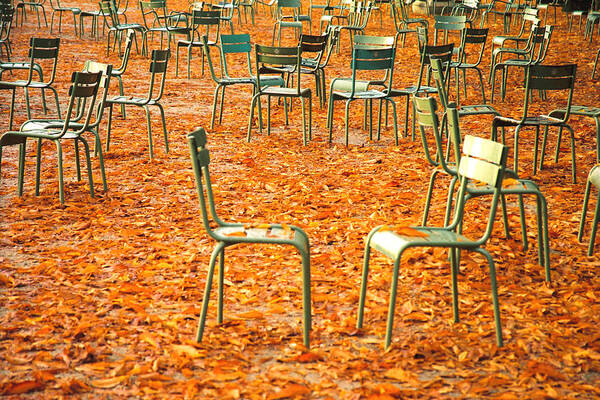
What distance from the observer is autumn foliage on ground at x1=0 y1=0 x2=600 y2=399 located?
312 cm

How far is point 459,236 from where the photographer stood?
347cm

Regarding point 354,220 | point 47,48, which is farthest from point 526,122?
point 47,48

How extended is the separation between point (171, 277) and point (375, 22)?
16726mm

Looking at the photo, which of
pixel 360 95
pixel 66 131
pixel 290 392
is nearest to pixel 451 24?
pixel 360 95

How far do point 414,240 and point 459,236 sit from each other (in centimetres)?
32

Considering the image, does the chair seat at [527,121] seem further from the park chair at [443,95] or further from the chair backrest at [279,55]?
the chair backrest at [279,55]

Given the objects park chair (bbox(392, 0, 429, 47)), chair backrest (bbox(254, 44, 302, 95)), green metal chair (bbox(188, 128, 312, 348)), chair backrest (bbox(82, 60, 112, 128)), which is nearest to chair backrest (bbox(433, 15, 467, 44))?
park chair (bbox(392, 0, 429, 47))

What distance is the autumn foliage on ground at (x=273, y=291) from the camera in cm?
312

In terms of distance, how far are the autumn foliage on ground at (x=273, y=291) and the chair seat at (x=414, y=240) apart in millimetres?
507

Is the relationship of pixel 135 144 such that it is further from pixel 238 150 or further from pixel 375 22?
pixel 375 22

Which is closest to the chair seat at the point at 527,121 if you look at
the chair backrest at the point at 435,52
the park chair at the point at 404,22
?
the chair backrest at the point at 435,52

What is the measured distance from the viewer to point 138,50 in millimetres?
15312

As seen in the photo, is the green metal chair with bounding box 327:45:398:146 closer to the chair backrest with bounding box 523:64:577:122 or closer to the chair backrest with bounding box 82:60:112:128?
the chair backrest with bounding box 523:64:577:122

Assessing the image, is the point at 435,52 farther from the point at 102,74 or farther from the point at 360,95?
the point at 102,74
